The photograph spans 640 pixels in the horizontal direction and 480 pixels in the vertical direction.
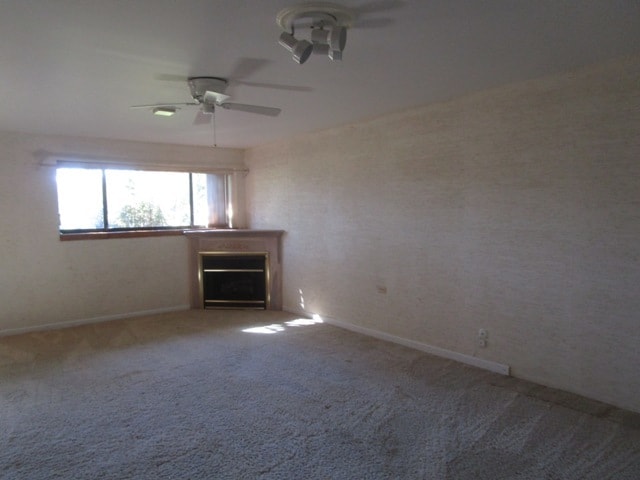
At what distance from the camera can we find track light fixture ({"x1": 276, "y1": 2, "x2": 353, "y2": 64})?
1886 mm

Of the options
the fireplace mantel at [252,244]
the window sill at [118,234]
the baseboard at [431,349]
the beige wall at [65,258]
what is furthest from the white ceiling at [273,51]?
the baseboard at [431,349]

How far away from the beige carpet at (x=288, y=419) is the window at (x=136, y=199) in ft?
5.68

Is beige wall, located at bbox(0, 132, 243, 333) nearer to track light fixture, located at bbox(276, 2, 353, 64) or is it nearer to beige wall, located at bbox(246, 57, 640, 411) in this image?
beige wall, located at bbox(246, 57, 640, 411)

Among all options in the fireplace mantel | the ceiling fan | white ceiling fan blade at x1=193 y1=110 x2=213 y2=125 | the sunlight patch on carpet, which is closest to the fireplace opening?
the fireplace mantel

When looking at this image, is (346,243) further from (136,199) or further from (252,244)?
(136,199)

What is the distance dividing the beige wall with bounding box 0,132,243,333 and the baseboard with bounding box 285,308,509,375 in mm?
2376

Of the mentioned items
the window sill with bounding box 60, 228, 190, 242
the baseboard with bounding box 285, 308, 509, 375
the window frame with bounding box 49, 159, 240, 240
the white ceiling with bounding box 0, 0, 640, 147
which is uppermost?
the white ceiling with bounding box 0, 0, 640, 147

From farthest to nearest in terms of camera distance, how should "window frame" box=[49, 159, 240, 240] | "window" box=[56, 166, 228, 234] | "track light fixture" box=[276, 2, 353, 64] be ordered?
"window" box=[56, 166, 228, 234]
"window frame" box=[49, 159, 240, 240]
"track light fixture" box=[276, 2, 353, 64]

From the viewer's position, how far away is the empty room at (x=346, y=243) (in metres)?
2.14

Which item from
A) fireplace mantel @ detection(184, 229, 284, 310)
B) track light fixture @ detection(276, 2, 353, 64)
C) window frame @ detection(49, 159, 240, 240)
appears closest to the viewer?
track light fixture @ detection(276, 2, 353, 64)

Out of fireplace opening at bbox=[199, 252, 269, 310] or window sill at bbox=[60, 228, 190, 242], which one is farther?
fireplace opening at bbox=[199, 252, 269, 310]

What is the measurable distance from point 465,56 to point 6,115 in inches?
154

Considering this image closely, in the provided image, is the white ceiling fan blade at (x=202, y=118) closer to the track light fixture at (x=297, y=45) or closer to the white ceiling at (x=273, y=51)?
the white ceiling at (x=273, y=51)

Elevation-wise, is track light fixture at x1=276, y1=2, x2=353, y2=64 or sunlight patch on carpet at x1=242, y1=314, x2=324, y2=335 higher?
track light fixture at x1=276, y1=2, x2=353, y2=64
